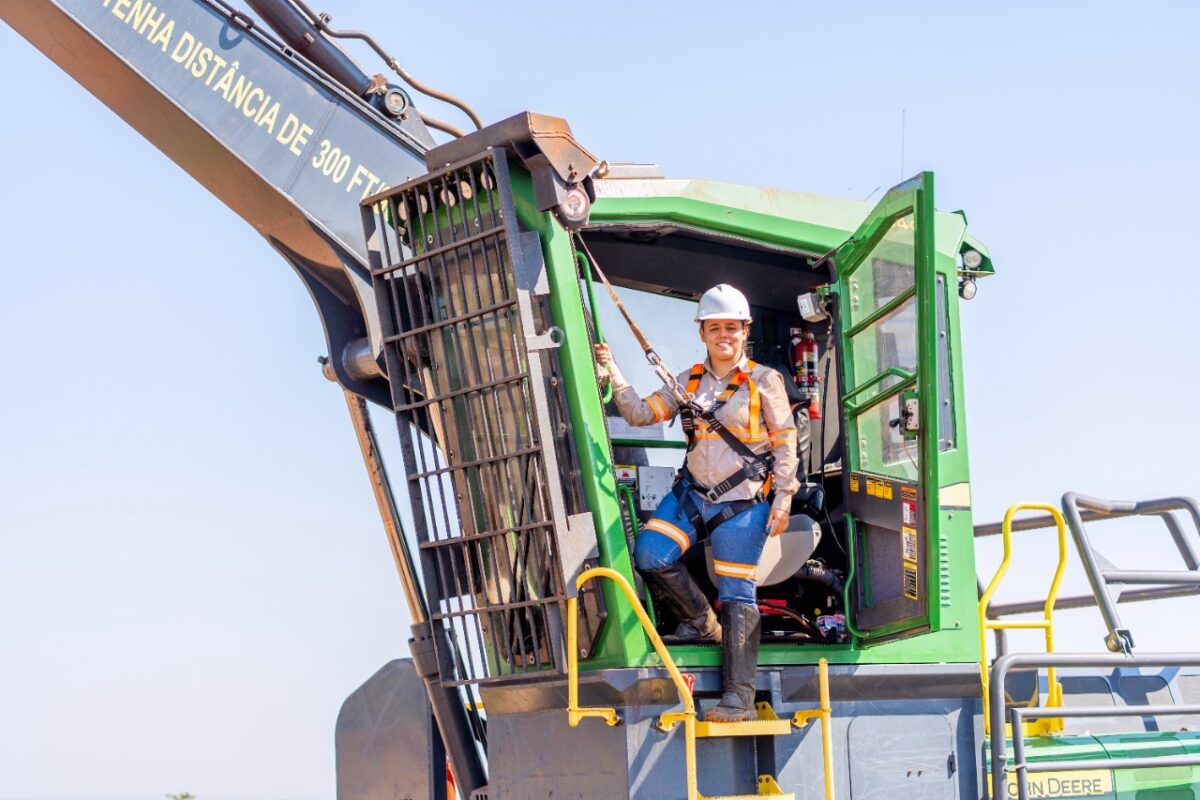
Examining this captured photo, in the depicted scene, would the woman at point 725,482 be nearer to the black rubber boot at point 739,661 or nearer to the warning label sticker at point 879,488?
the black rubber boot at point 739,661

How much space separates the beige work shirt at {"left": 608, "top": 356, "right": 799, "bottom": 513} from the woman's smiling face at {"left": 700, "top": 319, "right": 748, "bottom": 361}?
0.24ft

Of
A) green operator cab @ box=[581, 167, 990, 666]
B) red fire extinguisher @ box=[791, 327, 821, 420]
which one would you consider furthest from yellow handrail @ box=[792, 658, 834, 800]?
red fire extinguisher @ box=[791, 327, 821, 420]

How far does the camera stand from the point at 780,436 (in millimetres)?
6750

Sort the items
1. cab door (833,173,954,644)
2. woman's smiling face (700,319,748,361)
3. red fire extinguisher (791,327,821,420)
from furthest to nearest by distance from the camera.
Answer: red fire extinguisher (791,327,821,420) < woman's smiling face (700,319,748,361) < cab door (833,173,954,644)

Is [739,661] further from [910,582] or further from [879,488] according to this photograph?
[879,488]

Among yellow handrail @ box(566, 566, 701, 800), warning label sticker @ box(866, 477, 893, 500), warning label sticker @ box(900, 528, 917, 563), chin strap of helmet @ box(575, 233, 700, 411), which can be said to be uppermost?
chin strap of helmet @ box(575, 233, 700, 411)

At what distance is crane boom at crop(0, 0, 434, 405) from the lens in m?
7.60

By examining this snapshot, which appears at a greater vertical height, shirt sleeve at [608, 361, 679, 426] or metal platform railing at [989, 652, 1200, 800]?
shirt sleeve at [608, 361, 679, 426]

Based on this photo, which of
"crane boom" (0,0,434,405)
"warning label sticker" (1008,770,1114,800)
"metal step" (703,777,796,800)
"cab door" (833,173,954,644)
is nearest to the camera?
"metal step" (703,777,796,800)

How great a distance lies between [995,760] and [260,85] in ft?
14.8

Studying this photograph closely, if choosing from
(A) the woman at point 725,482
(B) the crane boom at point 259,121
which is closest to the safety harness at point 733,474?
(A) the woman at point 725,482

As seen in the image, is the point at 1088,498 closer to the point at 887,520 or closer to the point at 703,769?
the point at 887,520

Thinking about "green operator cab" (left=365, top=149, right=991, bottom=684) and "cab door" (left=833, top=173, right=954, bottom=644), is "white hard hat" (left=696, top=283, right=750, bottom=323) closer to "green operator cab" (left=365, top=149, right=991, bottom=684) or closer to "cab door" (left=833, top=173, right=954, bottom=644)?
"green operator cab" (left=365, top=149, right=991, bottom=684)

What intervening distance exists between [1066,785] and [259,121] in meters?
4.79
